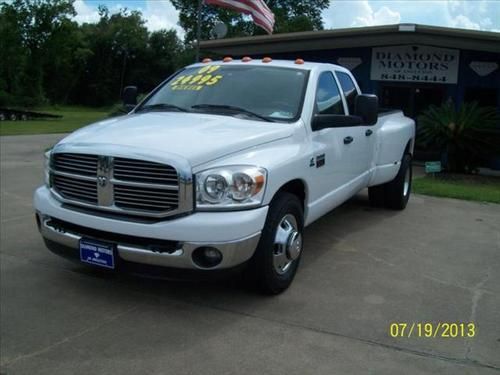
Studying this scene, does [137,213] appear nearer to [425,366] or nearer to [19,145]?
[425,366]

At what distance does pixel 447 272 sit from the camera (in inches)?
203

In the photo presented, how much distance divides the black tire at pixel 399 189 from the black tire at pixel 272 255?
3.57m

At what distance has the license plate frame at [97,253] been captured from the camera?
393 cm

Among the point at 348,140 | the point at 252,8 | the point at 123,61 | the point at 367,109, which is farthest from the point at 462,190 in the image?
the point at 123,61

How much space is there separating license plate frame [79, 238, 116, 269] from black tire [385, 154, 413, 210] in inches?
188

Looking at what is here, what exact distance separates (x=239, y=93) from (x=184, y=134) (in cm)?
116

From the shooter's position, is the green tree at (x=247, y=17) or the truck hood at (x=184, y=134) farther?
the green tree at (x=247, y=17)

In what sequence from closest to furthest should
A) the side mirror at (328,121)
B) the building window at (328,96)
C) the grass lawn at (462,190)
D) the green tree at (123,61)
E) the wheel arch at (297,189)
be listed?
1. the wheel arch at (297,189)
2. the side mirror at (328,121)
3. the building window at (328,96)
4. the grass lawn at (462,190)
5. the green tree at (123,61)

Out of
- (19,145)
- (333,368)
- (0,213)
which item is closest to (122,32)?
(19,145)

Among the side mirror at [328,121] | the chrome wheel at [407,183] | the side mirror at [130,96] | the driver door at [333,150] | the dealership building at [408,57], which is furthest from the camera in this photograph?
the dealership building at [408,57]

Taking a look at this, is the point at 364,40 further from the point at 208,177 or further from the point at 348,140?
the point at 208,177

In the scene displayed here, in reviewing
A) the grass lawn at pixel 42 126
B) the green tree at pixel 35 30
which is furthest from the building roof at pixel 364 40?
the green tree at pixel 35 30

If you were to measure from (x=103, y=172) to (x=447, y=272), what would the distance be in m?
3.24

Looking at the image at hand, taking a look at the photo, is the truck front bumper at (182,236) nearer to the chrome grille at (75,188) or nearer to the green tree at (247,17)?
the chrome grille at (75,188)
